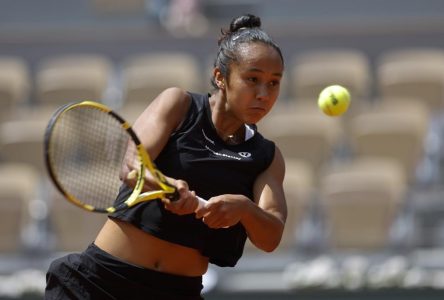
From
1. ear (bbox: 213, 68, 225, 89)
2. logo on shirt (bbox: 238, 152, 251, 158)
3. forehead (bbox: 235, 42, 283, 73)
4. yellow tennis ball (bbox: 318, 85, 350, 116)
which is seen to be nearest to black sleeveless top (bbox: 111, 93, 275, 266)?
logo on shirt (bbox: 238, 152, 251, 158)

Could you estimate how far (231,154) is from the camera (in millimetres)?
4125

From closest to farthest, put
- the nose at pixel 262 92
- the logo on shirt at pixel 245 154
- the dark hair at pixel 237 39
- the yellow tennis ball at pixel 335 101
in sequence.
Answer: the nose at pixel 262 92 → the dark hair at pixel 237 39 → the logo on shirt at pixel 245 154 → the yellow tennis ball at pixel 335 101

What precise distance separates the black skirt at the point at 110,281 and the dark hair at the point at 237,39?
83cm

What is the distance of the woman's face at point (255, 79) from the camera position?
395 cm

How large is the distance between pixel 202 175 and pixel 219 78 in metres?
0.40

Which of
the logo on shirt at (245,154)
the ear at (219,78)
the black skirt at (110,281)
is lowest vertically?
the black skirt at (110,281)

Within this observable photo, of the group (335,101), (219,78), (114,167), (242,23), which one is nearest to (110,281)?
(114,167)

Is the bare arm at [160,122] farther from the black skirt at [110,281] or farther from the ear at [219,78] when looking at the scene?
the black skirt at [110,281]

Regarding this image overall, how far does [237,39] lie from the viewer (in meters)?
4.06

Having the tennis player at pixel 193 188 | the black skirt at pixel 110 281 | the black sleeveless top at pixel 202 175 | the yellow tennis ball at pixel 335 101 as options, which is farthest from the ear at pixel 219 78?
the black skirt at pixel 110 281

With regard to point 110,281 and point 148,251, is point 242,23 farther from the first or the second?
point 110,281

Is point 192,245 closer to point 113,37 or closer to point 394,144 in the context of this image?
point 394,144

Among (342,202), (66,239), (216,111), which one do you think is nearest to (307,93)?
(342,202)

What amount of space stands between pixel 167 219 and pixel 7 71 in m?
6.86
